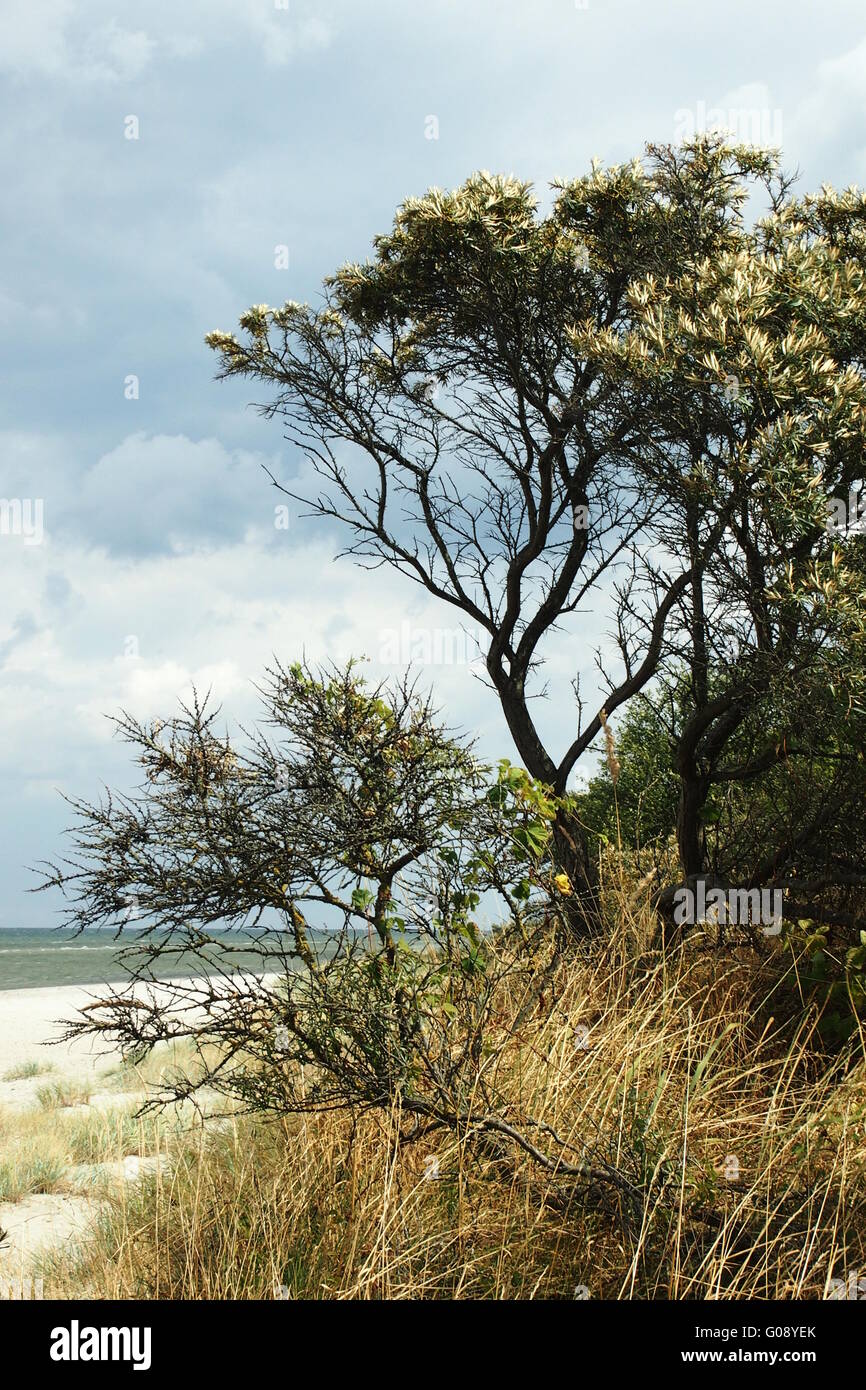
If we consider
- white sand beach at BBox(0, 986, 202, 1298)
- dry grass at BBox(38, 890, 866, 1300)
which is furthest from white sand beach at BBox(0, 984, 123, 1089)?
dry grass at BBox(38, 890, 866, 1300)

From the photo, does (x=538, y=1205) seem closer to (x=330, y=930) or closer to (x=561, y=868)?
(x=330, y=930)

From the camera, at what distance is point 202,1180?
15.3ft

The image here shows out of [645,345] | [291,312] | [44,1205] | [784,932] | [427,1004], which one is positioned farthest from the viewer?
[291,312]

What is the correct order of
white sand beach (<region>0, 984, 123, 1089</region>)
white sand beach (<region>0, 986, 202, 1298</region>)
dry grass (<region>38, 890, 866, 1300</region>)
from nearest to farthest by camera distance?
dry grass (<region>38, 890, 866, 1300</region>) < white sand beach (<region>0, 986, 202, 1298</region>) < white sand beach (<region>0, 984, 123, 1089</region>)

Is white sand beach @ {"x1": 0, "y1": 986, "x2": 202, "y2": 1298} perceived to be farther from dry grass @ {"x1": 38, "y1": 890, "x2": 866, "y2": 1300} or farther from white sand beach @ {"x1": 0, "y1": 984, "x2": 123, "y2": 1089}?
dry grass @ {"x1": 38, "y1": 890, "x2": 866, "y2": 1300}

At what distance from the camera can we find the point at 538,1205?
12.8 feet

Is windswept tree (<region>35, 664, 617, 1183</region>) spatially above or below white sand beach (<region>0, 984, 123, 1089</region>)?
above

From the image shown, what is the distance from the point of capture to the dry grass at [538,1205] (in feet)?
11.8

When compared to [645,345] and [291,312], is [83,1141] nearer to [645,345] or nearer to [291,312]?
[645,345]

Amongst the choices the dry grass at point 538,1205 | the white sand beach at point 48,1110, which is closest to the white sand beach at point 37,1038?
the white sand beach at point 48,1110

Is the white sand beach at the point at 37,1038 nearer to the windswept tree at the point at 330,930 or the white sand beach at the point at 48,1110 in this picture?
the white sand beach at the point at 48,1110

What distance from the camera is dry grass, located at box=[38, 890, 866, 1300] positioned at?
3602 millimetres

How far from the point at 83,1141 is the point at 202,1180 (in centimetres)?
361
